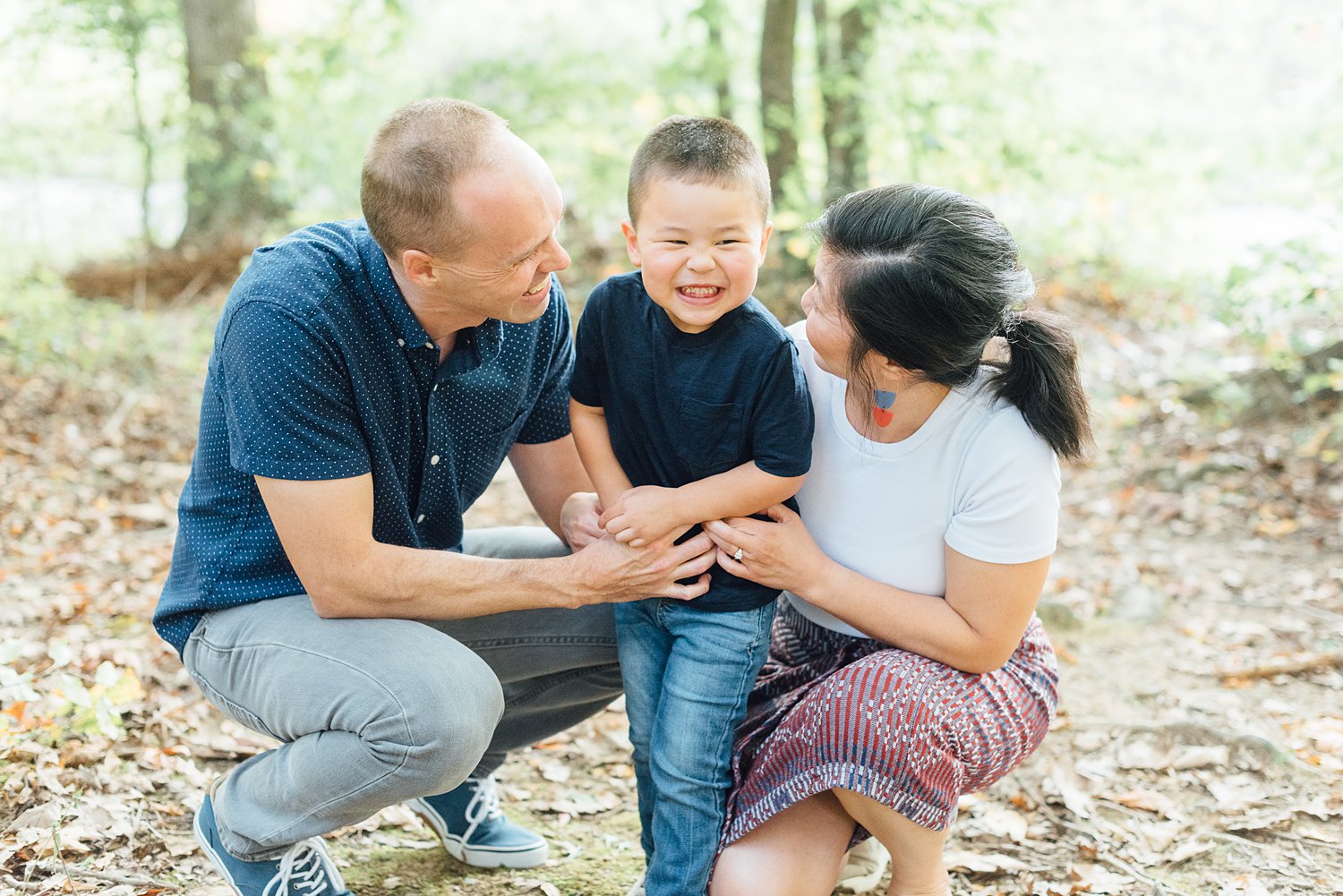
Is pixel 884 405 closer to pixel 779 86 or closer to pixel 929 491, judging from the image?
pixel 929 491

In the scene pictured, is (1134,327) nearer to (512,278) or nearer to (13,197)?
(512,278)

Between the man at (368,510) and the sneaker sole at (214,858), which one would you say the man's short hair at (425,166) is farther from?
the sneaker sole at (214,858)

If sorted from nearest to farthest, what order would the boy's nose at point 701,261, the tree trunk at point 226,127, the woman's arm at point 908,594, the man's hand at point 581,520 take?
the boy's nose at point 701,261
the woman's arm at point 908,594
the man's hand at point 581,520
the tree trunk at point 226,127

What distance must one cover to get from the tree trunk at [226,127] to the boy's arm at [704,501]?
23.9ft

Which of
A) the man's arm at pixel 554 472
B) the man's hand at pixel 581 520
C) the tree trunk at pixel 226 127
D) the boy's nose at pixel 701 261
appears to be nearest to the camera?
the boy's nose at pixel 701 261

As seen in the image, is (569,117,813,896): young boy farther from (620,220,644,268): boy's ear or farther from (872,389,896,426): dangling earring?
(872,389,896,426): dangling earring

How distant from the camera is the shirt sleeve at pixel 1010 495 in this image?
6.93 feet

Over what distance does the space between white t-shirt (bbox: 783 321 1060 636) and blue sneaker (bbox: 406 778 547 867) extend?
91 cm

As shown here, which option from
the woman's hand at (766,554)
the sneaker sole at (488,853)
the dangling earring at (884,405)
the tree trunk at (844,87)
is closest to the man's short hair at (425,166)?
the woman's hand at (766,554)

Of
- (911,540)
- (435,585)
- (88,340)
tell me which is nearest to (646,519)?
(435,585)

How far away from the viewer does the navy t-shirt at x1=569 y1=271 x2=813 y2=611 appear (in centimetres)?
212

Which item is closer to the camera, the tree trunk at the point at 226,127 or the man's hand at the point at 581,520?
the man's hand at the point at 581,520

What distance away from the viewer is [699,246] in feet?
6.72

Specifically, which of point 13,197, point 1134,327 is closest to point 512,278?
point 1134,327
